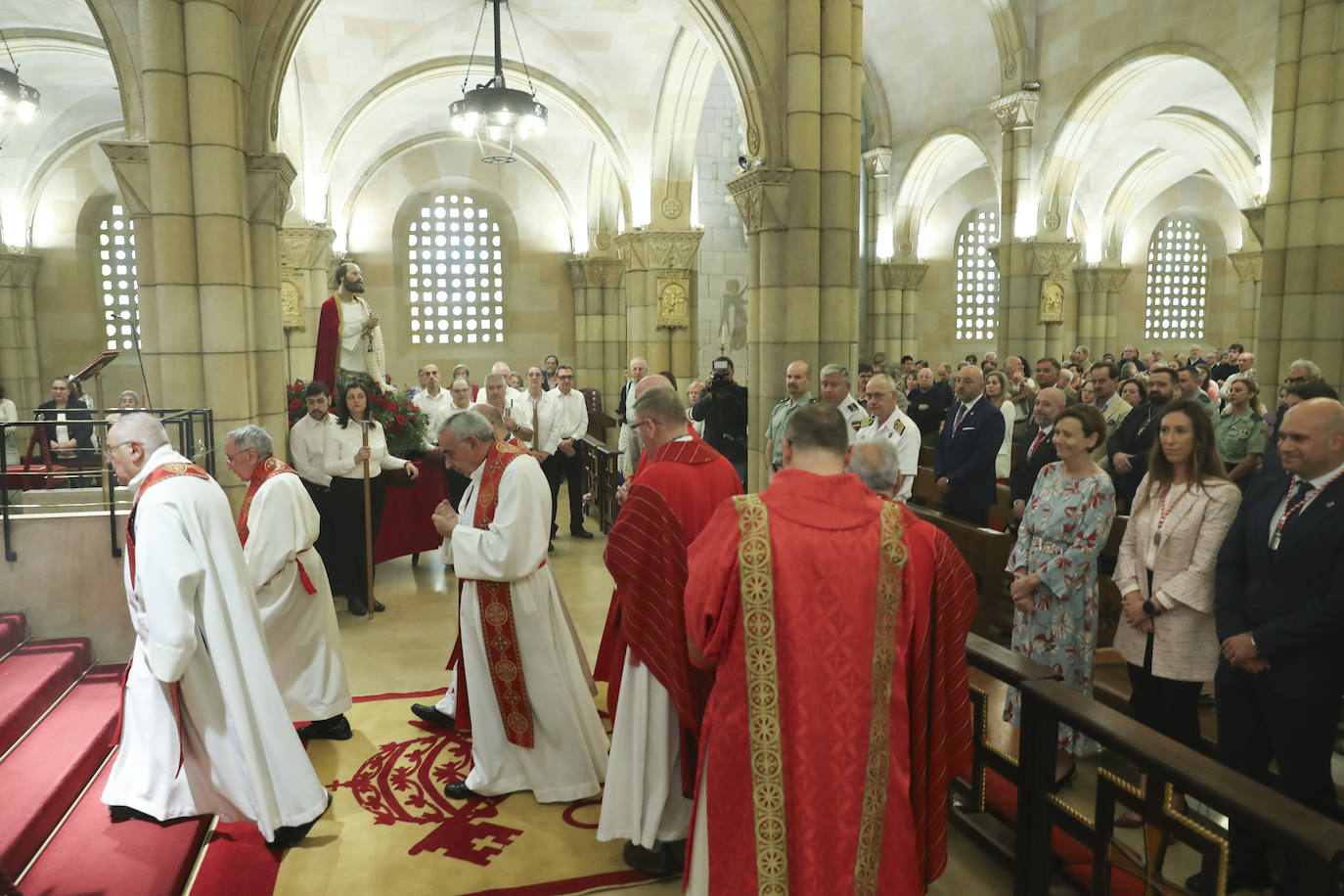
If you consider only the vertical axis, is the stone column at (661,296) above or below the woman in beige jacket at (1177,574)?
above

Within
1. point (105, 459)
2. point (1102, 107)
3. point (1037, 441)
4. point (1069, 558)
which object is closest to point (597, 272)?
point (1102, 107)

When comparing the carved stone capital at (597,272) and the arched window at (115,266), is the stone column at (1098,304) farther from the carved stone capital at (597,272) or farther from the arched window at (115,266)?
the arched window at (115,266)

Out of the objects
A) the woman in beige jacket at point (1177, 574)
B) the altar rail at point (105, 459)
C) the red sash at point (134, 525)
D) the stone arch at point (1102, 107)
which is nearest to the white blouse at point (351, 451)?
the altar rail at point (105, 459)

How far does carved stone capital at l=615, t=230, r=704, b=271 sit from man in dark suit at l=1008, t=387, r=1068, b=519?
9325 millimetres

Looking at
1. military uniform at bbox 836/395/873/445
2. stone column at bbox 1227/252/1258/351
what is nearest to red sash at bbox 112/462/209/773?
military uniform at bbox 836/395/873/445

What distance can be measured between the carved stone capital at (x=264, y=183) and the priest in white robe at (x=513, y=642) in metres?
3.78

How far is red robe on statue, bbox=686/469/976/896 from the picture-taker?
2.75 m

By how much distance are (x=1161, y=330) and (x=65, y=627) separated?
28204 millimetres

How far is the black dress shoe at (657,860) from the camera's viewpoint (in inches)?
147

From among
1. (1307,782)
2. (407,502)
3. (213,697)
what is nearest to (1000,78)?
(407,502)

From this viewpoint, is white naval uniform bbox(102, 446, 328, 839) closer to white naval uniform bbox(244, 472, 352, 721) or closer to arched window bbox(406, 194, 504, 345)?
white naval uniform bbox(244, 472, 352, 721)

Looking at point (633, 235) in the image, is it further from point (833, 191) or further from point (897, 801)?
point (897, 801)

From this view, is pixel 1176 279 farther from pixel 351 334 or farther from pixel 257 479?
pixel 257 479

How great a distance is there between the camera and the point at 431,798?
4.39m
